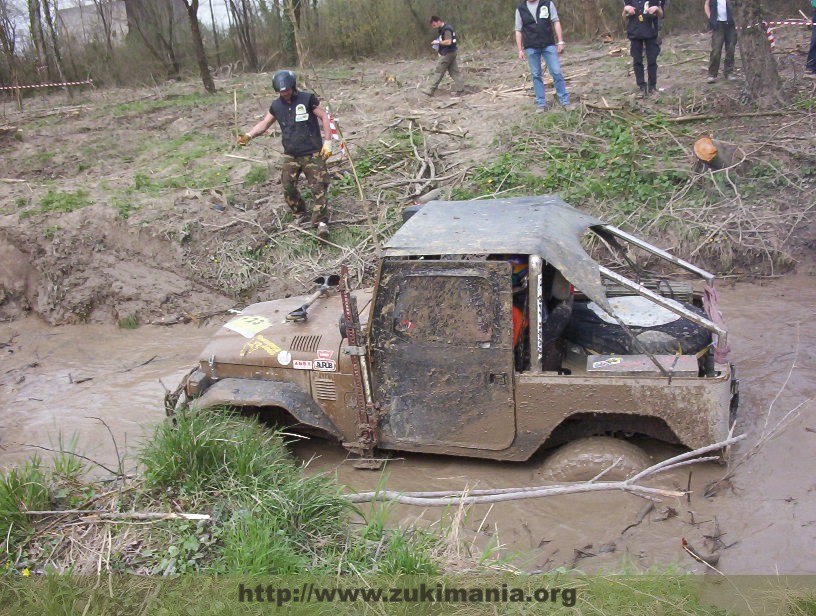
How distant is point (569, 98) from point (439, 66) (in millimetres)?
2657

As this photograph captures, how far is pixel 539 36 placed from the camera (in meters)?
10.9

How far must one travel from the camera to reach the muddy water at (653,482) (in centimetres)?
447

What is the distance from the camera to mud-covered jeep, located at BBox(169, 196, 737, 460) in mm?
4785

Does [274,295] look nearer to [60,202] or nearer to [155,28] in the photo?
[60,202]

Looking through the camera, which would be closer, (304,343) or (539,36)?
(304,343)

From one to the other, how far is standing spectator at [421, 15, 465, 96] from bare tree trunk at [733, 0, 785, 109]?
14.8 feet

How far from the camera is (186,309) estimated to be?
9414 millimetres

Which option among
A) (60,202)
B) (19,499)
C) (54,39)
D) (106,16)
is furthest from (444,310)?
(106,16)

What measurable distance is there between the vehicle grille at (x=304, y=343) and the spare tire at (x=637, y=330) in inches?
70.8

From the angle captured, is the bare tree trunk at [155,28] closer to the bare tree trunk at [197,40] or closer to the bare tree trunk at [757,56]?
the bare tree trunk at [197,40]

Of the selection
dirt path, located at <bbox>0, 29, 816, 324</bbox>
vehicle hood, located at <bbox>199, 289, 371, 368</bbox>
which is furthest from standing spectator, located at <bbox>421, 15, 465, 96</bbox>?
vehicle hood, located at <bbox>199, 289, 371, 368</bbox>

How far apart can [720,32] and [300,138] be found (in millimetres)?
6668

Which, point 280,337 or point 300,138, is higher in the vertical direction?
point 300,138

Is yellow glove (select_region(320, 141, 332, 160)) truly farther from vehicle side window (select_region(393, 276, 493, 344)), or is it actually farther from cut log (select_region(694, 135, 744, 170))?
cut log (select_region(694, 135, 744, 170))
